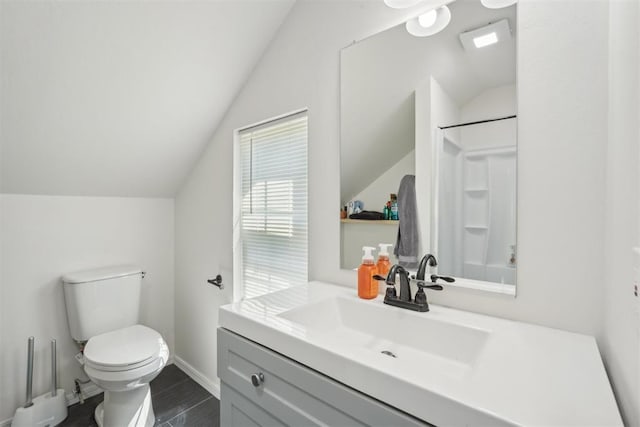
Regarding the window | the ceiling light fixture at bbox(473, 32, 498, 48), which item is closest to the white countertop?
the window

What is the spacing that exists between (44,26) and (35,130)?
537 mm

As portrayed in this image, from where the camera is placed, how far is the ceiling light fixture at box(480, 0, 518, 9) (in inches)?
36.3

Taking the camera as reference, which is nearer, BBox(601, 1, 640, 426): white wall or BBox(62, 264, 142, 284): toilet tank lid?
BBox(601, 1, 640, 426): white wall

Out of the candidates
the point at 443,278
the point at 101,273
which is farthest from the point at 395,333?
the point at 101,273

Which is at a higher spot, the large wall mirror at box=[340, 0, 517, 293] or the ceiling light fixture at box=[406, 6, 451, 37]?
the ceiling light fixture at box=[406, 6, 451, 37]

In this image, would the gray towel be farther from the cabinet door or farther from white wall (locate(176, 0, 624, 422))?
the cabinet door

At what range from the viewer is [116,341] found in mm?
1712

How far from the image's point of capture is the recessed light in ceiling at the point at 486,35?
0.94 metres

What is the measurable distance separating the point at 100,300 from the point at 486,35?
2.37 meters

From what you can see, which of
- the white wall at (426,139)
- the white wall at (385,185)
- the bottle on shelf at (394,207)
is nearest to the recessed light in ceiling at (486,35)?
the white wall at (426,139)

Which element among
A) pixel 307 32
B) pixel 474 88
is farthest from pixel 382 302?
pixel 307 32

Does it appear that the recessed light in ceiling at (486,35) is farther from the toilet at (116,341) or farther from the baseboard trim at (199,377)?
the baseboard trim at (199,377)

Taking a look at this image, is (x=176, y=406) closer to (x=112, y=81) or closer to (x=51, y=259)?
(x=51, y=259)

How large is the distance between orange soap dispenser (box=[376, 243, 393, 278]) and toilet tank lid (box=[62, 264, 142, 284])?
5.61 ft
